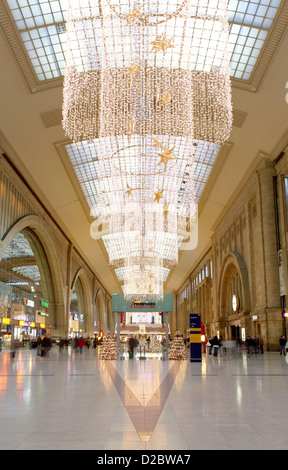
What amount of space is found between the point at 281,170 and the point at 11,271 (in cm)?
1822

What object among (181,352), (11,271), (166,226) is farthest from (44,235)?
(181,352)

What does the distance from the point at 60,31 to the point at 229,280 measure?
81.5 ft

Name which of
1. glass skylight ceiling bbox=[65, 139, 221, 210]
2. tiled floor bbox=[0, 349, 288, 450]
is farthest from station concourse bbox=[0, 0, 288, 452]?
glass skylight ceiling bbox=[65, 139, 221, 210]

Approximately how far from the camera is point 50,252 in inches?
1426

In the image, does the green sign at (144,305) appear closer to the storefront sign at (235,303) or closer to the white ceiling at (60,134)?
the white ceiling at (60,134)

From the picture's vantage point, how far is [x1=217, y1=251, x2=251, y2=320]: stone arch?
2976 centimetres

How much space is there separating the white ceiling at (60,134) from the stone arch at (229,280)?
15.3 feet

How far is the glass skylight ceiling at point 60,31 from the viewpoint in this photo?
1777 cm

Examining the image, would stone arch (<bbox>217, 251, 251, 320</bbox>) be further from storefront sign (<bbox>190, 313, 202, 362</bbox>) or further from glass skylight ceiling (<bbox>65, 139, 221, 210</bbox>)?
storefront sign (<bbox>190, 313, 202, 362</bbox>)

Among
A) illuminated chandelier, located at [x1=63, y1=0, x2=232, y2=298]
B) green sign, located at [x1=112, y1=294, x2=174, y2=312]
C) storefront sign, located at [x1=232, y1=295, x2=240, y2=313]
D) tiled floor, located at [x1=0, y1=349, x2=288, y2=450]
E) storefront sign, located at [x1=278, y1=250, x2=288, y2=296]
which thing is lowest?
tiled floor, located at [x1=0, y1=349, x2=288, y2=450]

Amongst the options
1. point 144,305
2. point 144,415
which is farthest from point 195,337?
point 144,415

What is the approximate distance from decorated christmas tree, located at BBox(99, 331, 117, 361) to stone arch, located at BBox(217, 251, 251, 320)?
11.7 m

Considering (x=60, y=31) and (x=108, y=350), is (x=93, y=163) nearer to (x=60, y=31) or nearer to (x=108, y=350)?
(x=60, y=31)

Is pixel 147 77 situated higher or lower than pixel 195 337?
higher
